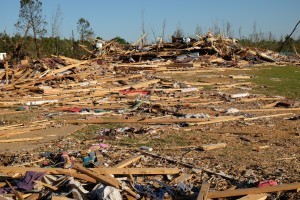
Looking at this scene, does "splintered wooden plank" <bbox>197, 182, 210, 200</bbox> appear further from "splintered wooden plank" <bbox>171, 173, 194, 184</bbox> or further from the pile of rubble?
"splintered wooden plank" <bbox>171, 173, 194, 184</bbox>

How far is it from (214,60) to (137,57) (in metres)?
5.10

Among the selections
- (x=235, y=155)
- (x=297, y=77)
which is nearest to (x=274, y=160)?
(x=235, y=155)

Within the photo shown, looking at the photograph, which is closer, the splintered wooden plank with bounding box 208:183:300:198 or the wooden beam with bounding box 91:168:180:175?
the splintered wooden plank with bounding box 208:183:300:198

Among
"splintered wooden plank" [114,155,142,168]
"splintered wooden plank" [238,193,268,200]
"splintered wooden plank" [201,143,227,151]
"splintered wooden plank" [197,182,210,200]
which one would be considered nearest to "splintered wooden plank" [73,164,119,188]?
"splintered wooden plank" [114,155,142,168]

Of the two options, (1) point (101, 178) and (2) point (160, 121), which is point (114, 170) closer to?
(1) point (101, 178)

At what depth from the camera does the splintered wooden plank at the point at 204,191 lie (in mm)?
4597

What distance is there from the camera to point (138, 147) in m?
7.13

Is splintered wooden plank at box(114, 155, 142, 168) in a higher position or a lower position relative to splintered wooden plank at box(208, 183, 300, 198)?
higher

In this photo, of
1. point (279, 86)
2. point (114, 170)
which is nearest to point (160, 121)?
point (114, 170)

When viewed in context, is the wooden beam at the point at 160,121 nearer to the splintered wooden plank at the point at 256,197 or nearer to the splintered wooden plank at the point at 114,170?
the splintered wooden plank at the point at 114,170

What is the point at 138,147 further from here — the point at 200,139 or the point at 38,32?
the point at 38,32

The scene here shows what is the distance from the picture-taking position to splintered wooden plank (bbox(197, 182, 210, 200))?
460 cm

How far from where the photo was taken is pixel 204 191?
15.6 feet

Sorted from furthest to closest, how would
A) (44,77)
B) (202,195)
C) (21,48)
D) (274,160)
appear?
(21,48) < (44,77) < (274,160) < (202,195)
